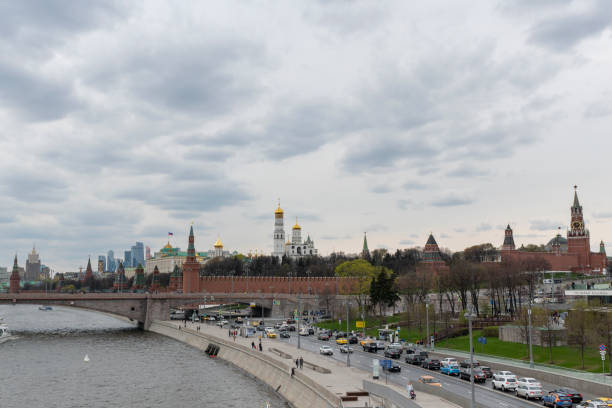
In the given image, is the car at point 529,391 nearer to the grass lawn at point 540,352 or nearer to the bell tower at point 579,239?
the grass lawn at point 540,352

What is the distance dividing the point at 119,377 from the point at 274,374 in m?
17.2

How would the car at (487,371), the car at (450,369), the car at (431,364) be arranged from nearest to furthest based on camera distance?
the car at (487,371) → the car at (450,369) → the car at (431,364)

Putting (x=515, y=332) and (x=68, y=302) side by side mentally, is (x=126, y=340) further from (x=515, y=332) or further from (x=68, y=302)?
(x=515, y=332)

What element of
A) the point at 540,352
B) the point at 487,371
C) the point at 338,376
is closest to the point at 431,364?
the point at 487,371

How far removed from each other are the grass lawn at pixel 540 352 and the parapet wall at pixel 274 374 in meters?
20.4

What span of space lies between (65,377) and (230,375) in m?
16.5

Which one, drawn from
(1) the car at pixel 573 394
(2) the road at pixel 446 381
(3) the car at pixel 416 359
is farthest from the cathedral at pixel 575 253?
(1) the car at pixel 573 394

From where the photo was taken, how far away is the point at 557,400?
32.7 metres

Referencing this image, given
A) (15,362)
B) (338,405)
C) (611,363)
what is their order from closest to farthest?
(338,405)
(611,363)
(15,362)

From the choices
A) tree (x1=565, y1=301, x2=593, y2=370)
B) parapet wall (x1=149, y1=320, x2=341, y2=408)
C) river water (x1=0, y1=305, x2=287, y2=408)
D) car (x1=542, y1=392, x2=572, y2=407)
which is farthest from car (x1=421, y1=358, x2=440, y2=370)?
car (x1=542, y1=392, x2=572, y2=407)

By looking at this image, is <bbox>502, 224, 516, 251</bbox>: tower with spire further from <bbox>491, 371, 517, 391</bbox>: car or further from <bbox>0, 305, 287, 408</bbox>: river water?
<bbox>491, 371, 517, 391</bbox>: car

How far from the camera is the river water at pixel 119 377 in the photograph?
46.2m

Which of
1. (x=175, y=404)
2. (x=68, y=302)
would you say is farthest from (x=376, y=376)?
(x=68, y=302)

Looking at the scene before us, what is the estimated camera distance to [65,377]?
56.6m
